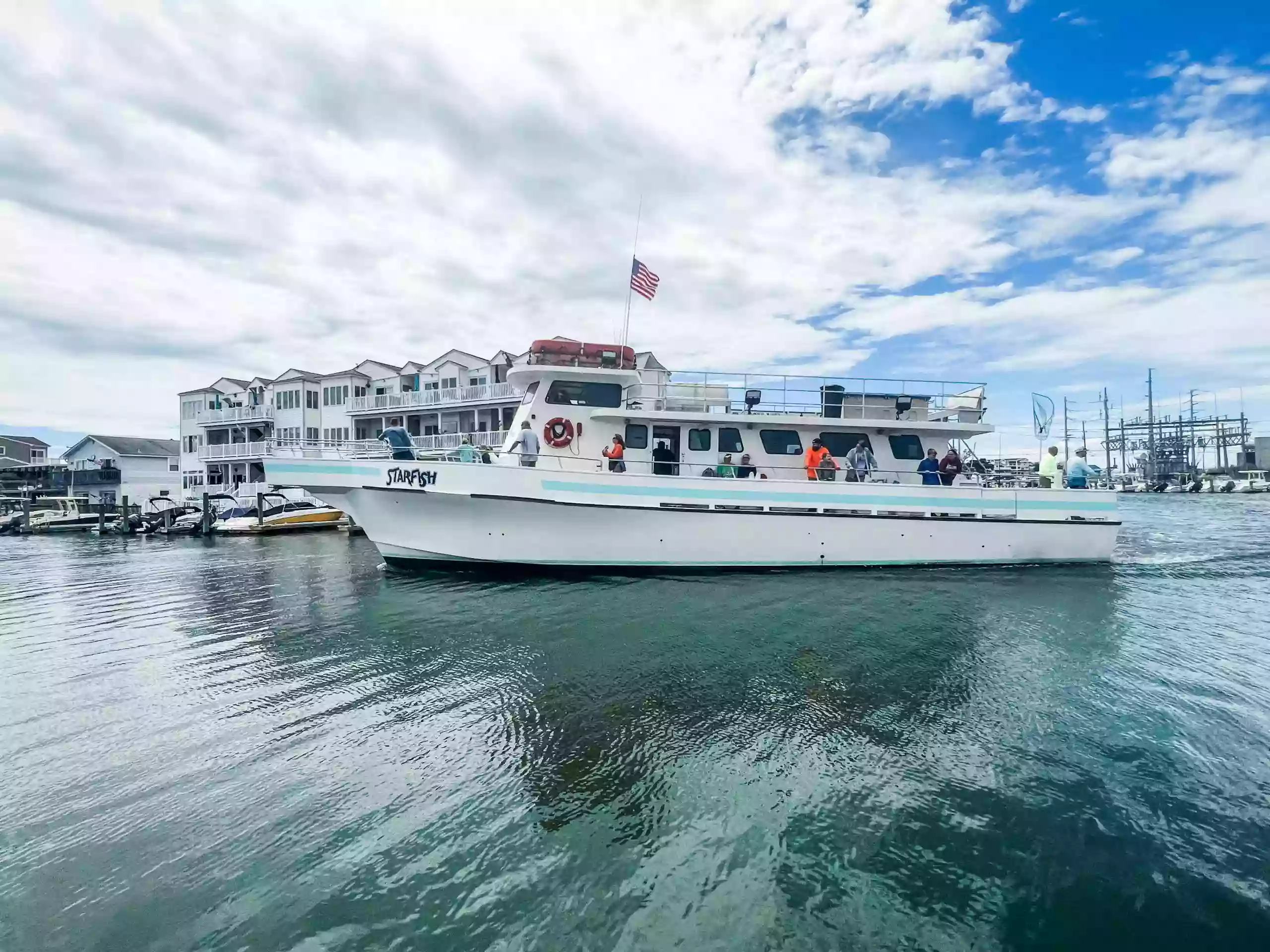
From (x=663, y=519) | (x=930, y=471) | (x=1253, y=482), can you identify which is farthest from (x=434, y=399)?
(x=1253, y=482)

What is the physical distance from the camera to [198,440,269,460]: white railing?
40.6 m

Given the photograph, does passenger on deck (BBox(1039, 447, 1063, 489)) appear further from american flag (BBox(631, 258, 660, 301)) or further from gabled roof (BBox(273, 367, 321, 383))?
gabled roof (BBox(273, 367, 321, 383))

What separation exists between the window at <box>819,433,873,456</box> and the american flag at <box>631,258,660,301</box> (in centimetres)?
537

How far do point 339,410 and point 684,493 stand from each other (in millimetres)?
36145

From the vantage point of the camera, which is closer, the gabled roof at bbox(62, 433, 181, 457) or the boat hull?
the boat hull

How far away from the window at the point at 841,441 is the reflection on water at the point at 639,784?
6182 mm

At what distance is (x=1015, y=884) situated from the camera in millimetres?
3482

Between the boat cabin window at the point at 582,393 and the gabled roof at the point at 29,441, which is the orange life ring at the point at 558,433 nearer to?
the boat cabin window at the point at 582,393

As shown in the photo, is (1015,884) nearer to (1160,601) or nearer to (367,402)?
(1160,601)

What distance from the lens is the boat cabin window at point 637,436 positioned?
14.4 meters

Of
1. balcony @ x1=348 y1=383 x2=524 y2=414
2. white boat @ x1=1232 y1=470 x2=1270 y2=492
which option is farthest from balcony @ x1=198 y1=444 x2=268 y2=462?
white boat @ x1=1232 y1=470 x2=1270 y2=492

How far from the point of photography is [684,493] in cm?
1326

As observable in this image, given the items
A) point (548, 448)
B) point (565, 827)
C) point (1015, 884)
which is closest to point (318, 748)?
point (565, 827)

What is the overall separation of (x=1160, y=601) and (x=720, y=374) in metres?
9.24
